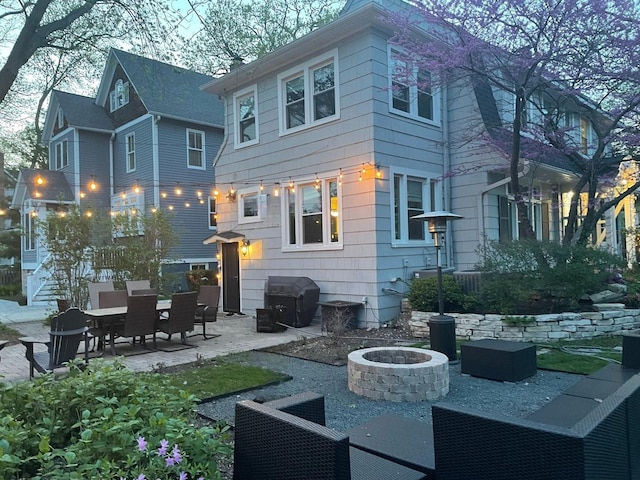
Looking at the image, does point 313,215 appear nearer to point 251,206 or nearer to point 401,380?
point 251,206

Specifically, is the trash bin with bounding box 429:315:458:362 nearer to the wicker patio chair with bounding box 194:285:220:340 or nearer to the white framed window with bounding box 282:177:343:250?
the white framed window with bounding box 282:177:343:250

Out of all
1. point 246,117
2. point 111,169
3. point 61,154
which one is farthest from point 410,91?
point 61,154

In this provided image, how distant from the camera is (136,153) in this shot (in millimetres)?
16844

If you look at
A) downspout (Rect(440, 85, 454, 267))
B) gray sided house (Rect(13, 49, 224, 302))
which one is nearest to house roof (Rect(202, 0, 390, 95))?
downspout (Rect(440, 85, 454, 267))

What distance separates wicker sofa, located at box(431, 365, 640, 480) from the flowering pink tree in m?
7.19

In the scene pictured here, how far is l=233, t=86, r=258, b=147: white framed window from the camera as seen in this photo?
37.0ft

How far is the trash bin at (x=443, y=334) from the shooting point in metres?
5.97

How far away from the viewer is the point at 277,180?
34.8 feet

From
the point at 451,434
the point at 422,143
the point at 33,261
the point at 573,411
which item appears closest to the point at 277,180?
the point at 422,143

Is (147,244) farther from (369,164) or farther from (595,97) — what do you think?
(595,97)

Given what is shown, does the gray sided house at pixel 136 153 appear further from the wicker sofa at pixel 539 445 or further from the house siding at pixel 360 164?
the wicker sofa at pixel 539 445

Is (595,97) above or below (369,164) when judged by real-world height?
above

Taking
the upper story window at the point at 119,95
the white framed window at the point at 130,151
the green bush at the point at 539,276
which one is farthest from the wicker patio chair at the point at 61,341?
the upper story window at the point at 119,95

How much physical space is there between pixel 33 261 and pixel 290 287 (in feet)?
47.2
